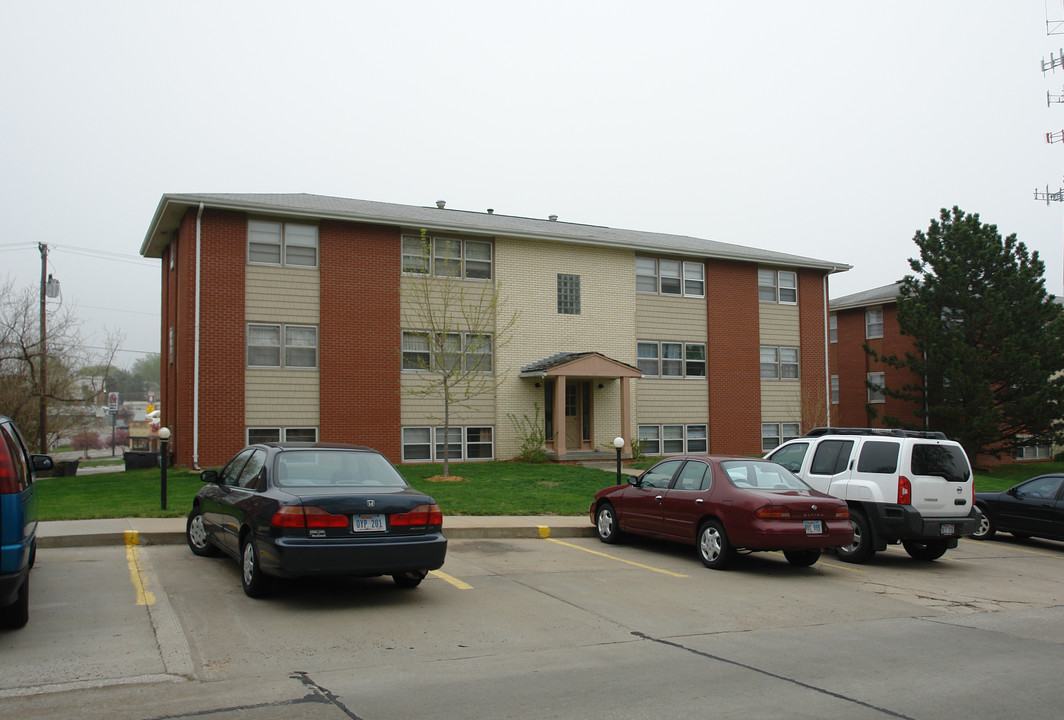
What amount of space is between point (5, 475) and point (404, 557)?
3.35 meters

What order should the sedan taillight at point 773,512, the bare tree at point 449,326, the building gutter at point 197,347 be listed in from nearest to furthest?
the sedan taillight at point 773,512 < the building gutter at point 197,347 < the bare tree at point 449,326

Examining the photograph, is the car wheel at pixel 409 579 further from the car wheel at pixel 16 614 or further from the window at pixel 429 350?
the window at pixel 429 350

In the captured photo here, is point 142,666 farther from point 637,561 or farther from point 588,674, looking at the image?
point 637,561

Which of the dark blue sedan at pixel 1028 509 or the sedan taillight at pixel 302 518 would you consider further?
the dark blue sedan at pixel 1028 509

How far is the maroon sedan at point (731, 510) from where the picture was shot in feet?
32.4

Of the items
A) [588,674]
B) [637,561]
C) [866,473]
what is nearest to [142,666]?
[588,674]

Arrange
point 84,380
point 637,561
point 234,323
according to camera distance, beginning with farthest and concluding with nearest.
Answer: point 84,380 < point 234,323 < point 637,561

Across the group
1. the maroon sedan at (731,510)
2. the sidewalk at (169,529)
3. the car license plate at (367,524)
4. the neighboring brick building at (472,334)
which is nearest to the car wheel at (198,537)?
the sidewalk at (169,529)

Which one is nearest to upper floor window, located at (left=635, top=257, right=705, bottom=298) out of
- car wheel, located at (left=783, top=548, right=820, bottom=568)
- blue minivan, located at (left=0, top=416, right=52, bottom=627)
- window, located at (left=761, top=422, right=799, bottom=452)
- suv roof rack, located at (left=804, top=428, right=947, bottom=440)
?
window, located at (left=761, top=422, right=799, bottom=452)

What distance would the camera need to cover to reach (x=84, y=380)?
44.1 metres

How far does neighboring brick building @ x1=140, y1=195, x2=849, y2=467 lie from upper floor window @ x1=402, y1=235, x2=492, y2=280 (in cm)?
7

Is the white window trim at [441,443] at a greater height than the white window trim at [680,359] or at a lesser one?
lesser

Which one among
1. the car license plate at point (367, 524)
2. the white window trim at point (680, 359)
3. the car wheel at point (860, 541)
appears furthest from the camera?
the white window trim at point (680, 359)

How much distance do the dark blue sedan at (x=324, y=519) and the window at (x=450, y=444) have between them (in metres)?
15.0
